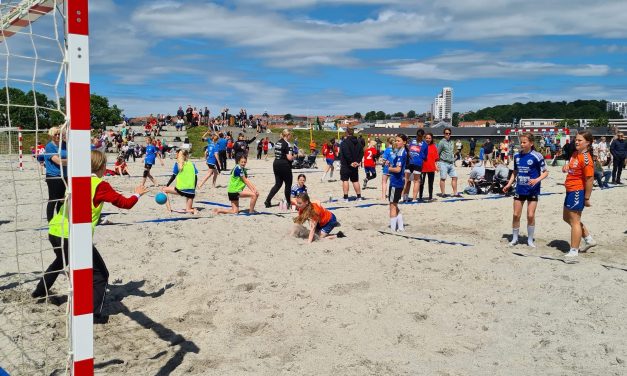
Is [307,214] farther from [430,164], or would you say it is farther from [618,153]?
[618,153]

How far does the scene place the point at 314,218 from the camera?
7766 mm

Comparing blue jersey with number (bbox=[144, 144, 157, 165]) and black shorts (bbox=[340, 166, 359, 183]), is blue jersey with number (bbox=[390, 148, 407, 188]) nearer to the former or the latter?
black shorts (bbox=[340, 166, 359, 183])

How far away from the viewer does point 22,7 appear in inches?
165

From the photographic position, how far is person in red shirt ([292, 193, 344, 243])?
777cm

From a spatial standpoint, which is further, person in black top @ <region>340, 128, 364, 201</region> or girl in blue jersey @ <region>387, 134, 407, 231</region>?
person in black top @ <region>340, 128, 364, 201</region>

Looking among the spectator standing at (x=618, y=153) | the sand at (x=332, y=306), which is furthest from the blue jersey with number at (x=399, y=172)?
the spectator standing at (x=618, y=153)

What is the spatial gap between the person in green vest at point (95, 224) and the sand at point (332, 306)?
0.77 feet

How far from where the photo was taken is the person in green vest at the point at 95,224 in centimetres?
442

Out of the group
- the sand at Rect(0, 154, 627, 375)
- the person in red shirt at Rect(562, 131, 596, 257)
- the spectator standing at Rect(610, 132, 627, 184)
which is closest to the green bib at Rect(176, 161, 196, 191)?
the sand at Rect(0, 154, 627, 375)

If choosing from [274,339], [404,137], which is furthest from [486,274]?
[404,137]

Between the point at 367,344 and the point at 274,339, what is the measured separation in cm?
77

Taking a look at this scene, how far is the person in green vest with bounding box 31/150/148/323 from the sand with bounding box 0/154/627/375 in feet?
0.77

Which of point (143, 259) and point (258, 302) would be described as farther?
point (143, 259)

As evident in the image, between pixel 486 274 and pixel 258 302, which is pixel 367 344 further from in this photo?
pixel 486 274
